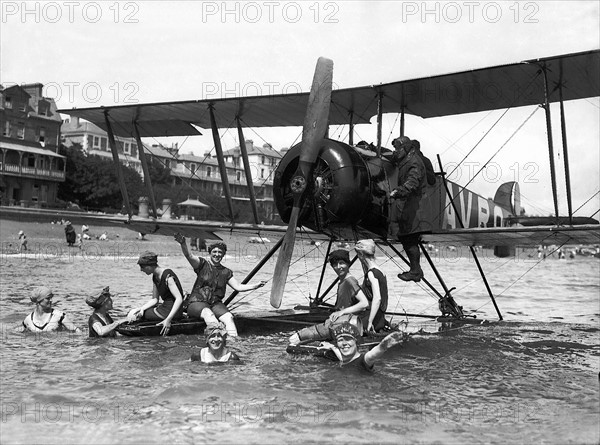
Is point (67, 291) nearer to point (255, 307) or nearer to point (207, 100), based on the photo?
point (255, 307)

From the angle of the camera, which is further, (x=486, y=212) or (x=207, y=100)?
(x=486, y=212)

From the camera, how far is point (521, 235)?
12039 mm

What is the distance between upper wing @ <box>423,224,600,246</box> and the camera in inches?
440

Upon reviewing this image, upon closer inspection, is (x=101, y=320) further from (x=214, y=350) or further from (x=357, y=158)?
(x=357, y=158)

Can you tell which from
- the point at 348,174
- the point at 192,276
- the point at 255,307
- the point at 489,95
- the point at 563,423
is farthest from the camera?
the point at 192,276

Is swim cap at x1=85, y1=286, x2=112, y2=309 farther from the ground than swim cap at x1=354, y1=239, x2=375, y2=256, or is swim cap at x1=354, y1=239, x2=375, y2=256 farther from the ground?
swim cap at x1=354, y1=239, x2=375, y2=256

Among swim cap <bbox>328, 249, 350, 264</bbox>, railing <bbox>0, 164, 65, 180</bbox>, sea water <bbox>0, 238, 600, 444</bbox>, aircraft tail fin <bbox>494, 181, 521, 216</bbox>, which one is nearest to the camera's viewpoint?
sea water <bbox>0, 238, 600, 444</bbox>

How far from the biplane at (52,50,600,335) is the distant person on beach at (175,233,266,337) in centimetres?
42

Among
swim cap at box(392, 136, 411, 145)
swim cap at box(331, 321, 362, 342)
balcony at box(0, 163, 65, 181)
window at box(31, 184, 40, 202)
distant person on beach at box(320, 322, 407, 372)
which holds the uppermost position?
balcony at box(0, 163, 65, 181)

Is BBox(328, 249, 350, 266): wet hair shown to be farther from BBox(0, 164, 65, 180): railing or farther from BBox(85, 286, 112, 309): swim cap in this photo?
BBox(0, 164, 65, 180): railing

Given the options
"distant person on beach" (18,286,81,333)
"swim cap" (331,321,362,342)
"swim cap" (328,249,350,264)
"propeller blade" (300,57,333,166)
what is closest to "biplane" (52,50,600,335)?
"propeller blade" (300,57,333,166)

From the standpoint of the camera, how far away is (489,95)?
39.3 ft

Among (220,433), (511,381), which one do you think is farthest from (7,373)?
(511,381)

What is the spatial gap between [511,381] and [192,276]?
22283 millimetres
